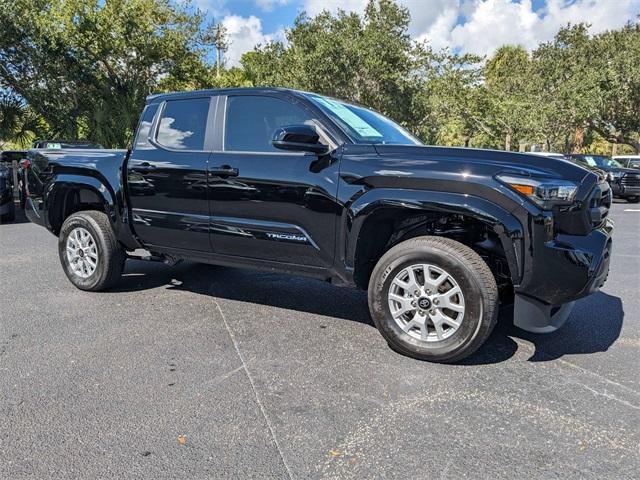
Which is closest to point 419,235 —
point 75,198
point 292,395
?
point 292,395

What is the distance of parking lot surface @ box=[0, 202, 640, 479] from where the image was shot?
2414mm

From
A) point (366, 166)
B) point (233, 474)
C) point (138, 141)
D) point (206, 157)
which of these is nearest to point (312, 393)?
point (233, 474)

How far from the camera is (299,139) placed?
3623mm

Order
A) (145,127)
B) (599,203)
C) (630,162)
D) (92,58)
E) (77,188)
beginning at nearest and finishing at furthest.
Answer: (599,203) → (145,127) → (77,188) → (92,58) → (630,162)

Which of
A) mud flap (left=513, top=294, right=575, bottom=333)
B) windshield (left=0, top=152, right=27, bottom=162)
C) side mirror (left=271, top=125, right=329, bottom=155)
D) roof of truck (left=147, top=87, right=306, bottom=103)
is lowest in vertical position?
mud flap (left=513, top=294, right=575, bottom=333)

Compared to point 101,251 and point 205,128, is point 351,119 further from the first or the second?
point 101,251

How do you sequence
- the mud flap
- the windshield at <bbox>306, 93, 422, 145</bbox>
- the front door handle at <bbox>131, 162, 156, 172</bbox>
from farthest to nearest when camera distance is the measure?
1. the front door handle at <bbox>131, 162, 156, 172</bbox>
2. the windshield at <bbox>306, 93, 422, 145</bbox>
3. the mud flap

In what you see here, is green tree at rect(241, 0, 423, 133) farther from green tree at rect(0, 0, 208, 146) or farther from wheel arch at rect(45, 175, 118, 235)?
wheel arch at rect(45, 175, 118, 235)

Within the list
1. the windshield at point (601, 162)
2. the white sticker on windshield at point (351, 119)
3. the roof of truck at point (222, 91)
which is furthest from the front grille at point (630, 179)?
the roof of truck at point (222, 91)

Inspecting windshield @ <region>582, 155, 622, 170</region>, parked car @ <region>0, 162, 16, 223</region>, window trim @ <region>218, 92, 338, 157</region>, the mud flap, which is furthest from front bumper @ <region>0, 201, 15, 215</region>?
windshield @ <region>582, 155, 622, 170</region>

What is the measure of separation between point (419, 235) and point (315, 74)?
18676 mm

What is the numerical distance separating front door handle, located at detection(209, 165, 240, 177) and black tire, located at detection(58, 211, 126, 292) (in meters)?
1.47

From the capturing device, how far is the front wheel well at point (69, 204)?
5318 millimetres

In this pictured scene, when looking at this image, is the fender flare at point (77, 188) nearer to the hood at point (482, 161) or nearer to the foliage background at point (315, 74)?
the hood at point (482, 161)
